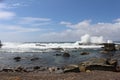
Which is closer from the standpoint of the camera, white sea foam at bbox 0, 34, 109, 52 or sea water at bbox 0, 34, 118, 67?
sea water at bbox 0, 34, 118, 67

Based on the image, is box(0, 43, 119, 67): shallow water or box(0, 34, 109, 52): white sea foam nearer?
box(0, 43, 119, 67): shallow water

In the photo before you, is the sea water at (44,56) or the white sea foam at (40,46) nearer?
the sea water at (44,56)

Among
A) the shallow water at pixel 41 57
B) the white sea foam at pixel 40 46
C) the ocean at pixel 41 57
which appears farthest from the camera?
the white sea foam at pixel 40 46

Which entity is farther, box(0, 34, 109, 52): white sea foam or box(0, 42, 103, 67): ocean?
box(0, 34, 109, 52): white sea foam

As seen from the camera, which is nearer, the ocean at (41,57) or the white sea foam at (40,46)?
the ocean at (41,57)

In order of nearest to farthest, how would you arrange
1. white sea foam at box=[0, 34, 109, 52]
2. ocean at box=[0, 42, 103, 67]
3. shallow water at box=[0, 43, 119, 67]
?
shallow water at box=[0, 43, 119, 67] < ocean at box=[0, 42, 103, 67] < white sea foam at box=[0, 34, 109, 52]

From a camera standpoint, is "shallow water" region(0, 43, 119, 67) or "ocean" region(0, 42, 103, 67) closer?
"shallow water" region(0, 43, 119, 67)

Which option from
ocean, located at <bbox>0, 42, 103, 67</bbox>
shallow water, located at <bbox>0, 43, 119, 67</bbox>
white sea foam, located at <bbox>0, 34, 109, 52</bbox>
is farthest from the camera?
white sea foam, located at <bbox>0, 34, 109, 52</bbox>

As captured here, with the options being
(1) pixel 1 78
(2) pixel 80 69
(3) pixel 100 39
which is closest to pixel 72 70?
(2) pixel 80 69

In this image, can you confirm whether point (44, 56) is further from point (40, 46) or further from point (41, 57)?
point (40, 46)

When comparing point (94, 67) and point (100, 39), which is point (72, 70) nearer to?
point (94, 67)

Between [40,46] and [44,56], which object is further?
[40,46]

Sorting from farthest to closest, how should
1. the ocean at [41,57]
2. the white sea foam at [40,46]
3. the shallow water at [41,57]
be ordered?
the white sea foam at [40,46] → the ocean at [41,57] → the shallow water at [41,57]

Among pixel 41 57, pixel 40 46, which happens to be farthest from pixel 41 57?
pixel 40 46
